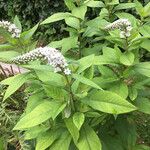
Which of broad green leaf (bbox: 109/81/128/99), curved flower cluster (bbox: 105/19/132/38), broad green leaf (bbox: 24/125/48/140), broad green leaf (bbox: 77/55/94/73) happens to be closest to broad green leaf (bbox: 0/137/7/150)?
broad green leaf (bbox: 24/125/48/140)

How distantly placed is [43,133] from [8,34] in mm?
708

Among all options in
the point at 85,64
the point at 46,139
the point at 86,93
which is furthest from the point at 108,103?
the point at 46,139

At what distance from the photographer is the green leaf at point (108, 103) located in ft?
7.89

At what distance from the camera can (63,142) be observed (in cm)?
259

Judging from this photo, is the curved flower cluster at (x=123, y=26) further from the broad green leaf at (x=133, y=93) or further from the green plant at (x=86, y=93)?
the broad green leaf at (x=133, y=93)

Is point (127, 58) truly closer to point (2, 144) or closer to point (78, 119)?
point (78, 119)

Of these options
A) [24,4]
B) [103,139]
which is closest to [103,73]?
[103,139]

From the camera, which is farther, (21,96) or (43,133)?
(21,96)

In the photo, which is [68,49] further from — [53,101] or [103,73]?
[53,101]

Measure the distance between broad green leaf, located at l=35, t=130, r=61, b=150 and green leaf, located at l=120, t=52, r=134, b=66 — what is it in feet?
1.93

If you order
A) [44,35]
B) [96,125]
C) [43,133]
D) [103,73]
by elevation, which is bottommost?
[44,35]

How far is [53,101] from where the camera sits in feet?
8.30

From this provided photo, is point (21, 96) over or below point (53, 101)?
below

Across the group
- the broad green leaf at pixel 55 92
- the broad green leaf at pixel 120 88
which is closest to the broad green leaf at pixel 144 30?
the broad green leaf at pixel 120 88
